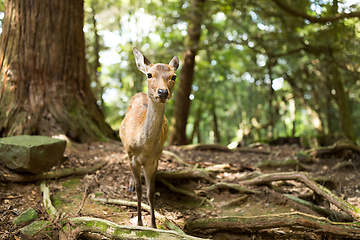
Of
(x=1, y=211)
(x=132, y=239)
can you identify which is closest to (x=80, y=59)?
(x=1, y=211)

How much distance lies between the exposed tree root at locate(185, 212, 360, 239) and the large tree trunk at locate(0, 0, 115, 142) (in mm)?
3591

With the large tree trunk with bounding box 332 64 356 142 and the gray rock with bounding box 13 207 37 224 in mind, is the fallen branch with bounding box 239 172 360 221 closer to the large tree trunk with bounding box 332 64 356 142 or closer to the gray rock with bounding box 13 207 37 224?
the gray rock with bounding box 13 207 37 224

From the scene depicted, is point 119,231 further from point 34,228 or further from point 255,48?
point 255,48

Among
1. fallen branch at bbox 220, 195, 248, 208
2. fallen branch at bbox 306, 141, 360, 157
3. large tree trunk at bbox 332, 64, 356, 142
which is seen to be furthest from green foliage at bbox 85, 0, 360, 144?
fallen branch at bbox 220, 195, 248, 208

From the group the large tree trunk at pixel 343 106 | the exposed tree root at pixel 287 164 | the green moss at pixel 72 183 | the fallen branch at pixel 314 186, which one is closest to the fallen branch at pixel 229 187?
the fallen branch at pixel 314 186

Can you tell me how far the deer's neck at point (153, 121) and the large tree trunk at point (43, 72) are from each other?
319cm

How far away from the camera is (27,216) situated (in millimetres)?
3291

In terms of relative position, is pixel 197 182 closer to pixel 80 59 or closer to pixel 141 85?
pixel 80 59

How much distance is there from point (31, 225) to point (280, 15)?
30.6 feet

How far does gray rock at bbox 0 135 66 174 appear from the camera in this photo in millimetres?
3838

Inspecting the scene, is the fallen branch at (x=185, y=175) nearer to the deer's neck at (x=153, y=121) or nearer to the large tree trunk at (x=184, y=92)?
the deer's neck at (x=153, y=121)

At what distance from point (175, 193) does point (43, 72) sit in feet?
13.0

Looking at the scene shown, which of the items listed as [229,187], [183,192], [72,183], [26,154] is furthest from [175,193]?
[26,154]

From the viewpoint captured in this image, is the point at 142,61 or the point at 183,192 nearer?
the point at 142,61
